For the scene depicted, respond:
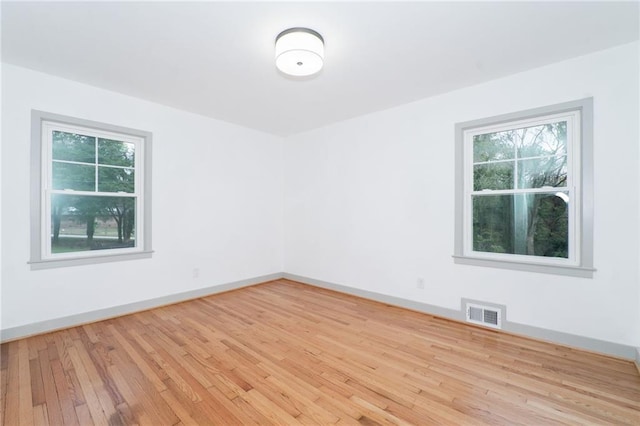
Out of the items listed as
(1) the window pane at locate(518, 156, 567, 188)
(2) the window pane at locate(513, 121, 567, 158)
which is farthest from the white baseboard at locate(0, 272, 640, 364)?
(2) the window pane at locate(513, 121, 567, 158)

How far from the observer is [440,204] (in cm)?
338

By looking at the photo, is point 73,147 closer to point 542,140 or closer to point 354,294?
point 354,294

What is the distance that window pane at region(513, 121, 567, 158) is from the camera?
8.99 feet

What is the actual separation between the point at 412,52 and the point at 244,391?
3081 millimetres

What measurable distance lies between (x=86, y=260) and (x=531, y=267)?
4811 mm

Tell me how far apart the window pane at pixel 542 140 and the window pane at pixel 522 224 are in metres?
0.43

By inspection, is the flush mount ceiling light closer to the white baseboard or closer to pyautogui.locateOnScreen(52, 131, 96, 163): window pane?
pyautogui.locateOnScreen(52, 131, 96, 163): window pane

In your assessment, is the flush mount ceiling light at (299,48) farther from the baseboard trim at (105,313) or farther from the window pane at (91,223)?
the baseboard trim at (105,313)

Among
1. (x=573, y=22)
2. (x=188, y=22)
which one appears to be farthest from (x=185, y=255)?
(x=573, y=22)

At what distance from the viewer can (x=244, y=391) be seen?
6.41 feet

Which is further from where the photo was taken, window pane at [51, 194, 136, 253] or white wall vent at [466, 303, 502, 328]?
window pane at [51, 194, 136, 253]

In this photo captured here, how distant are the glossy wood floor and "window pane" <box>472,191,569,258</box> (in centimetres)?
92

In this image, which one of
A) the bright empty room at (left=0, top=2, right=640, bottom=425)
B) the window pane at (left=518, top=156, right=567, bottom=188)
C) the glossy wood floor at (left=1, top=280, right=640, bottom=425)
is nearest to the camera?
the glossy wood floor at (left=1, top=280, right=640, bottom=425)

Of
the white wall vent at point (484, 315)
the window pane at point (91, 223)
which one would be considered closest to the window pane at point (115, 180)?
the window pane at point (91, 223)
